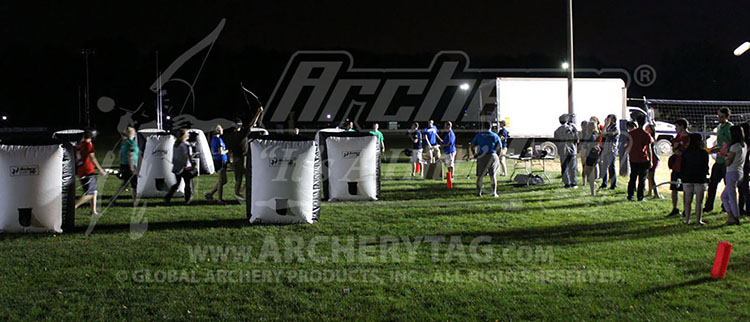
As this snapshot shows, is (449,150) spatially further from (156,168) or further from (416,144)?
(156,168)

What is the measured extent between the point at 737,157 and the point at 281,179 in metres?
7.23

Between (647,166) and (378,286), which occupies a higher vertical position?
(647,166)

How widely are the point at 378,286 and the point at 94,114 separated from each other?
290ft

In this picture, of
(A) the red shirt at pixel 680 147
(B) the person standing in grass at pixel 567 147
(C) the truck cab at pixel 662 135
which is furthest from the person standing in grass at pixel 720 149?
(C) the truck cab at pixel 662 135

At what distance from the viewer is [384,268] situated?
7.09 metres

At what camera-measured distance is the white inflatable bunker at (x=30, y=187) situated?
895cm

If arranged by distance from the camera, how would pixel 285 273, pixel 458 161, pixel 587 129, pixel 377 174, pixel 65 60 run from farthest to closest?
pixel 65 60
pixel 458 161
pixel 587 129
pixel 377 174
pixel 285 273

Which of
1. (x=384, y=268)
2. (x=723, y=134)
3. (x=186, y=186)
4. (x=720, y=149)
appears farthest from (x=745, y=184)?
(x=186, y=186)

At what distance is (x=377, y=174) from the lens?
1298 cm

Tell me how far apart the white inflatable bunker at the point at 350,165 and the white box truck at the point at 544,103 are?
1302 centimetres

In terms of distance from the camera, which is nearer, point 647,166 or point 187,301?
point 187,301

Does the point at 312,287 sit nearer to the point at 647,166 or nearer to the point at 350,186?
the point at 350,186

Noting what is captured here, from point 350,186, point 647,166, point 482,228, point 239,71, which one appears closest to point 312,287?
point 482,228

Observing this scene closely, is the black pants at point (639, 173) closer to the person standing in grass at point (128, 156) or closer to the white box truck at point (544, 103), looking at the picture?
the person standing in grass at point (128, 156)
